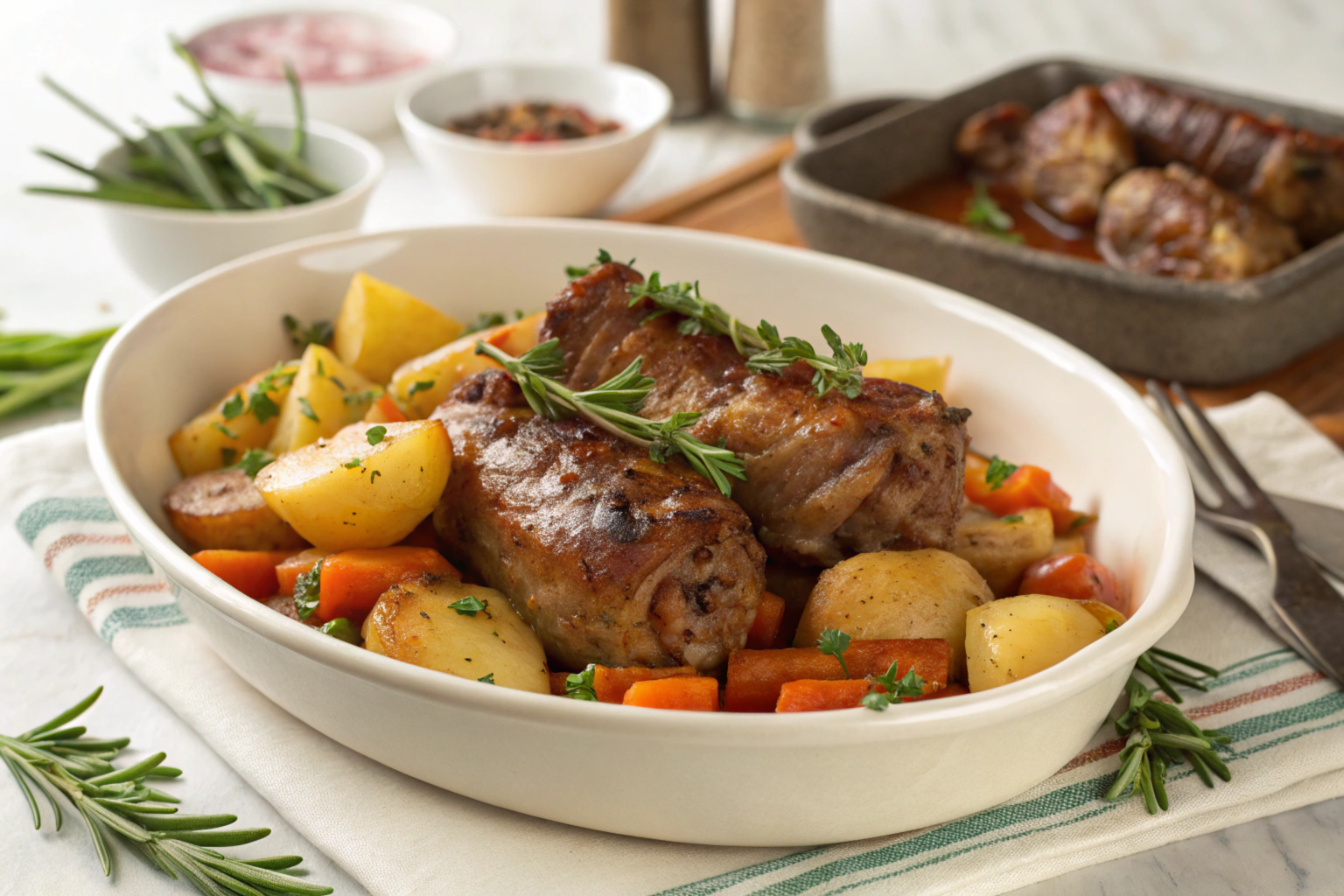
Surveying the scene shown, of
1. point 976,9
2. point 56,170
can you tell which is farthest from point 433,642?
point 976,9

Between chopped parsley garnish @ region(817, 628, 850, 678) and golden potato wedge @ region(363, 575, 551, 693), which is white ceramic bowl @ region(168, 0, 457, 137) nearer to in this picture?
golden potato wedge @ region(363, 575, 551, 693)

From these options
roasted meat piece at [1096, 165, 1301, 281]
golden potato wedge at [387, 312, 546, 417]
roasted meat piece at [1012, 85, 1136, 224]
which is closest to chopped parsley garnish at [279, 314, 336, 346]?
golden potato wedge at [387, 312, 546, 417]

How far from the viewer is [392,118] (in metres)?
4.66

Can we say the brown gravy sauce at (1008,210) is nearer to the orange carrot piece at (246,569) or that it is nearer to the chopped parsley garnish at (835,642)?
the chopped parsley garnish at (835,642)

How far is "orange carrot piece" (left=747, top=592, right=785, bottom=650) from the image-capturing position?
193cm

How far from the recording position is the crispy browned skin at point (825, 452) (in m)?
1.90

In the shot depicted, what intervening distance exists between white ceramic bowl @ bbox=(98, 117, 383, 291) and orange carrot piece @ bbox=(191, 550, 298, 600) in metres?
1.28

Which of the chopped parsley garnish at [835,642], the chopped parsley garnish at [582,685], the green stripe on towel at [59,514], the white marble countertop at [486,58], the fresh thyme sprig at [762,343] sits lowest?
the white marble countertop at [486,58]

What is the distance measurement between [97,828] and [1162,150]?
11.6 feet

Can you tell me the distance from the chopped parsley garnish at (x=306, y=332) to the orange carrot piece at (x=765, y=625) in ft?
4.05

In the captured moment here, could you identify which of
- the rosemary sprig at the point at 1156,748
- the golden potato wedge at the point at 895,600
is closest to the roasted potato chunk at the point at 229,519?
the golden potato wedge at the point at 895,600

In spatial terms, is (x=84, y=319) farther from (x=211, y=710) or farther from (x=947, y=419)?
(x=947, y=419)

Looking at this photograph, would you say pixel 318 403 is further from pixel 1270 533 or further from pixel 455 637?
pixel 1270 533

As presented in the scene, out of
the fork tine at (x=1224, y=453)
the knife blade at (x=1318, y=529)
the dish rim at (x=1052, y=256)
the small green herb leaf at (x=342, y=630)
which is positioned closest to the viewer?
the small green herb leaf at (x=342, y=630)
